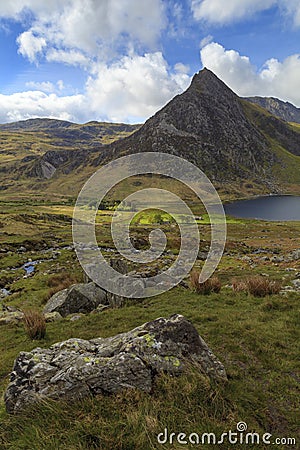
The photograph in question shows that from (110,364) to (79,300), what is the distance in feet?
44.8

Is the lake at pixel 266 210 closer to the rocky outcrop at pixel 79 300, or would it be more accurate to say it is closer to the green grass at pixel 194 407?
the rocky outcrop at pixel 79 300

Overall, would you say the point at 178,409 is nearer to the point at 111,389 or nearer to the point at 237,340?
the point at 111,389

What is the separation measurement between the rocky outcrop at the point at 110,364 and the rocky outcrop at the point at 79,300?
11404 millimetres

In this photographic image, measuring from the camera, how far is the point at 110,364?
695 centimetres

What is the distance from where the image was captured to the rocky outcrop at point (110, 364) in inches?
257

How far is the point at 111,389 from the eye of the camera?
21.3 feet

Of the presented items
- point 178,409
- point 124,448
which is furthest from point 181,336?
point 124,448

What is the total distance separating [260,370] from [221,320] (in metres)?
4.04

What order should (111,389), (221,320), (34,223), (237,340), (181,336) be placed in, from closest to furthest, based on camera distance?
(111,389) < (181,336) < (237,340) < (221,320) < (34,223)

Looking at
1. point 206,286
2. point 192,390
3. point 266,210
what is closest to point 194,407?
point 192,390

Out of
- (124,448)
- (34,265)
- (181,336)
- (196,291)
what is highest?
(181,336)

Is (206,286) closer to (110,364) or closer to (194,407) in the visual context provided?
(110,364)

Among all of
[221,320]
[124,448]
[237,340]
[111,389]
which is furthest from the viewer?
[221,320]

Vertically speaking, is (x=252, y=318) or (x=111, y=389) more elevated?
(x=111, y=389)
